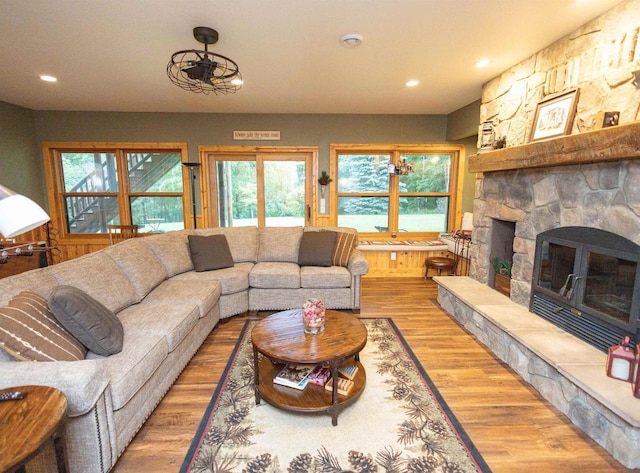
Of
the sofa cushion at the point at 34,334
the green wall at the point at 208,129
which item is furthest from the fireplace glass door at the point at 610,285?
the sofa cushion at the point at 34,334

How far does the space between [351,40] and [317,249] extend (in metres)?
2.17

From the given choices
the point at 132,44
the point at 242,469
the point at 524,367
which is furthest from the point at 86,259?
the point at 524,367

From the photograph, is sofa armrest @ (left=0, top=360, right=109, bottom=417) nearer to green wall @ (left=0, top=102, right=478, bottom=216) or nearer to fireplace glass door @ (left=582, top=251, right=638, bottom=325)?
fireplace glass door @ (left=582, top=251, right=638, bottom=325)

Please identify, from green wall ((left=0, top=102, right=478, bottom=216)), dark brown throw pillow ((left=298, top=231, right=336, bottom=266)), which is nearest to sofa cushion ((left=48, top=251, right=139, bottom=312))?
dark brown throw pillow ((left=298, top=231, right=336, bottom=266))

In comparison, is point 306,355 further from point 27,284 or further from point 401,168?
point 401,168

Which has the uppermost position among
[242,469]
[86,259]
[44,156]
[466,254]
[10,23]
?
[10,23]

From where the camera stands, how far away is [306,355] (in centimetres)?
183

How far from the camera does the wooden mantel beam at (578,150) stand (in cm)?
170

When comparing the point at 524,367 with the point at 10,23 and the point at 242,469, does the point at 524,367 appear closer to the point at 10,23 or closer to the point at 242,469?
the point at 242,469

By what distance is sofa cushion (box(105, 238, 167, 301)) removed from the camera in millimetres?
2693

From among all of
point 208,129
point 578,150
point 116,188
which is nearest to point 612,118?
point 578,150

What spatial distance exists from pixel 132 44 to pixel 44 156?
354 centimetres

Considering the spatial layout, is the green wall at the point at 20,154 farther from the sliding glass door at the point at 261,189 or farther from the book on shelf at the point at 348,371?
the book on shelf at the point at 348,371

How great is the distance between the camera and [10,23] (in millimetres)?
2209
